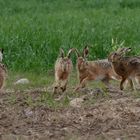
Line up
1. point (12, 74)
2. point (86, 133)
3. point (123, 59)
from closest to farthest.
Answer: point (86, 133) < point (123, 59) < point (12, 74)

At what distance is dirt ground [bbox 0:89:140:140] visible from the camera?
24.0 feet

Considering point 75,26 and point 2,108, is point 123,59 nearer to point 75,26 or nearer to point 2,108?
point 2,108

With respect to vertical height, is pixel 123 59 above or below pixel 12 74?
above

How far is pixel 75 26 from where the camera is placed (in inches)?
765

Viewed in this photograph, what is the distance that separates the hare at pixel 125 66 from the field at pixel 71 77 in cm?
26

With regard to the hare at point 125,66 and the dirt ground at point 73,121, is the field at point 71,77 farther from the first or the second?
the hare at point 125,66

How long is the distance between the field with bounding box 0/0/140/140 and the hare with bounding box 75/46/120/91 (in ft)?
0.76

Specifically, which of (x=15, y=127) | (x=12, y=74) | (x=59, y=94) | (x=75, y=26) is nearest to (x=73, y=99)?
(x=59, y=94)

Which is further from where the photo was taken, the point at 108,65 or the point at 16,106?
the point at 108,65

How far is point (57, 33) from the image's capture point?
55.6 feet

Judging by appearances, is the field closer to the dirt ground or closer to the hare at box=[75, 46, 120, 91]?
the dirt ground

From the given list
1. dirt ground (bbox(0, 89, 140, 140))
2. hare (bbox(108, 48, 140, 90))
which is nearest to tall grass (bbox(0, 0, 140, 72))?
hare (bbox(108, 48, 140, 90))

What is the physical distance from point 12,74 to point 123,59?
3.98 metres

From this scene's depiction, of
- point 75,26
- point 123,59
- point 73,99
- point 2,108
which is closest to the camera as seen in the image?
point 2,108
